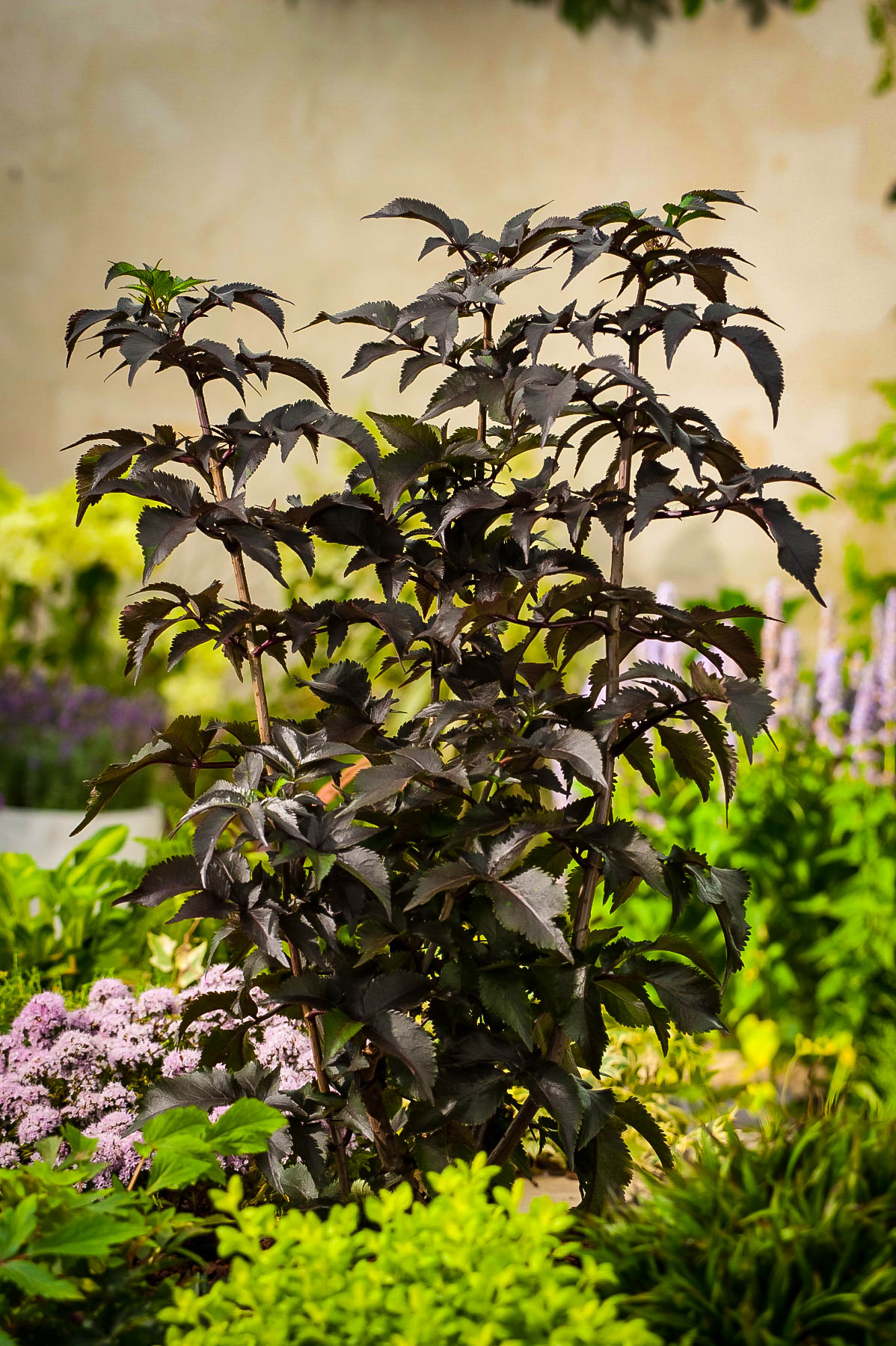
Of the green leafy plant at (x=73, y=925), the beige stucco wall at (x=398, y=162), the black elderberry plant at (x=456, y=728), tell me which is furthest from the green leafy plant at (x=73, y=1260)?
the beige stucco wall at (x=398, y=162)

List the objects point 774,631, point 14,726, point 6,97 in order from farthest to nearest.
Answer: point 6,97, point 774,631, point 14,726

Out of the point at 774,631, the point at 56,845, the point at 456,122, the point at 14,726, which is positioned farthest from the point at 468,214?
the point at 56,845

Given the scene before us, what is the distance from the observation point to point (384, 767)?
2.23ft

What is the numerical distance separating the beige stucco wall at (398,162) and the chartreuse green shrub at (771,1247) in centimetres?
376

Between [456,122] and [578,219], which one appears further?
[456,122]

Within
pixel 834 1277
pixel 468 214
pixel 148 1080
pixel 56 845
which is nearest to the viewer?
pixel 834 1277

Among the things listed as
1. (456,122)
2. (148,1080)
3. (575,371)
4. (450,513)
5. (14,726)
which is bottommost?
(148,1080)

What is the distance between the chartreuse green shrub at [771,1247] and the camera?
554mm

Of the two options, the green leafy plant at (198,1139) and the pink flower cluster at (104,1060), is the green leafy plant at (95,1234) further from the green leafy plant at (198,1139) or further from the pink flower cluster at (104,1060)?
the pink flower cluster at (104,1060)

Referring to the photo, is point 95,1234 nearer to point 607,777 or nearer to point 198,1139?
point 198,1139

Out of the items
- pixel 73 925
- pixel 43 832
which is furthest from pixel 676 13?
pixel 73 925

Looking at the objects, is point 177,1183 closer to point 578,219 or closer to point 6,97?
point 578,219

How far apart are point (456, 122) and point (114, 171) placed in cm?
138

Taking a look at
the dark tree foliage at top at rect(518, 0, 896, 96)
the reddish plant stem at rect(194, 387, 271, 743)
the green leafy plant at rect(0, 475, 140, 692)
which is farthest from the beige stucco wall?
the reddish plant stem at rect(194, 387, 271, 743)
